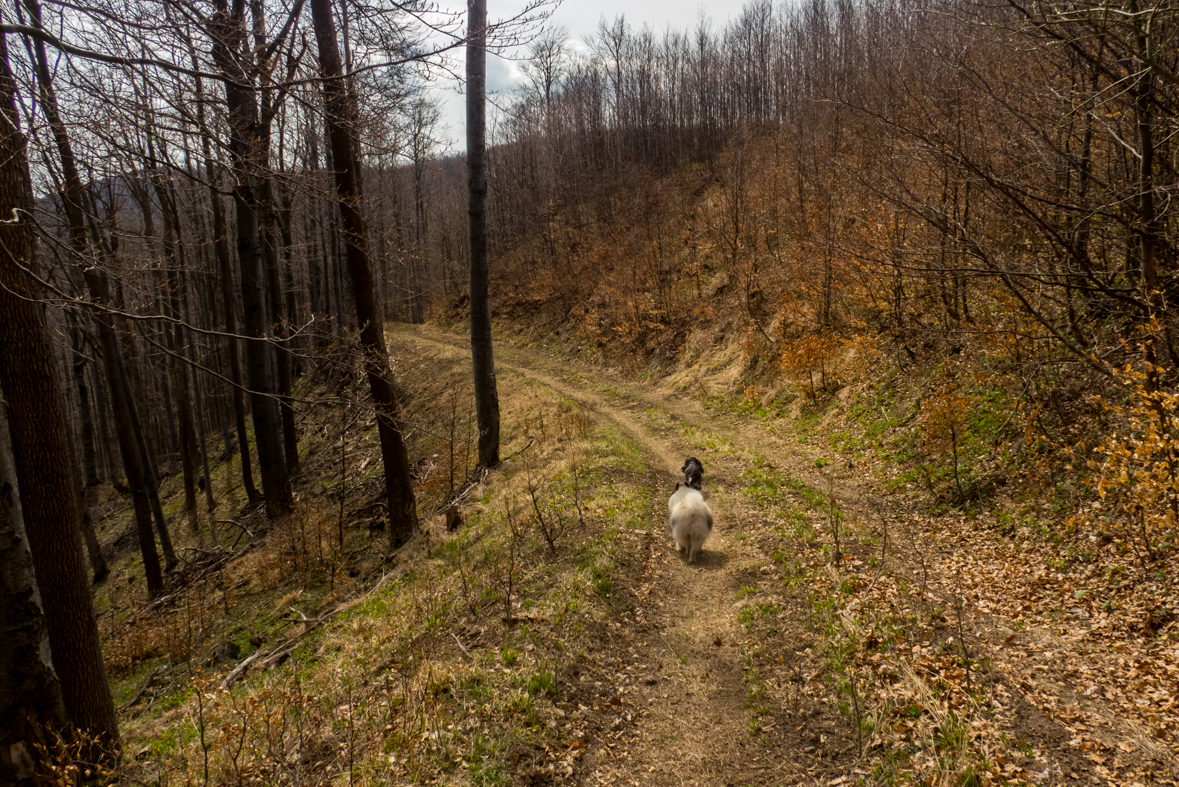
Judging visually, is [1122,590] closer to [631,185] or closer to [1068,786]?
[1068,786]

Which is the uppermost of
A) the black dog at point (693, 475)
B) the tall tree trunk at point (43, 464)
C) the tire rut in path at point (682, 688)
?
the tall tree trunk at point (43, 464)

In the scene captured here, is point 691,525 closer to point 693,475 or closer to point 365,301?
point 693,475

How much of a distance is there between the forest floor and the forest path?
0.08 ft

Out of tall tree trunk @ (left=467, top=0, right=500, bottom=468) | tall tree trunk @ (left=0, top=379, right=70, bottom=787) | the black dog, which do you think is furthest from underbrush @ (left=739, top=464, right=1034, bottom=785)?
tall tree trunk @ (left=467, top=0, right=500, bottom=468)

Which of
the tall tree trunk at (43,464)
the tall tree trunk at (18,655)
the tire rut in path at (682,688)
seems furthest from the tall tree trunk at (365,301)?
the tire rut in path at (682,688)

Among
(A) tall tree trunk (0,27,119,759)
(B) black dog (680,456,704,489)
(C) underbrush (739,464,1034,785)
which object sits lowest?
(C) underbrush (739,464,1034,785)

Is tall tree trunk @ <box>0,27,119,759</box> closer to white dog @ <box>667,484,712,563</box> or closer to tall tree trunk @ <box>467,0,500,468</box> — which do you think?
white dog @ <box>667,484,712,563</box>

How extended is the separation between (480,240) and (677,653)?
30.5ft

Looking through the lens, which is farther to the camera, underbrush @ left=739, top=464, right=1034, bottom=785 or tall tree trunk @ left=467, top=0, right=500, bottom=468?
tall tree trunk @ left=467, top=0, right=500, bottom=468

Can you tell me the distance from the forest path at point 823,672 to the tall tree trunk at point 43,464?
4.44 meters

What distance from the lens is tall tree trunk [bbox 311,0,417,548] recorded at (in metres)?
8.86

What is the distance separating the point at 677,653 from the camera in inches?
249

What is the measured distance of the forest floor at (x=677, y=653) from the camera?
4648 millimetres

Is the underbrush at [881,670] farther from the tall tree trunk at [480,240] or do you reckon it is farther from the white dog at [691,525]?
the tall tree trunk at [480,240]
